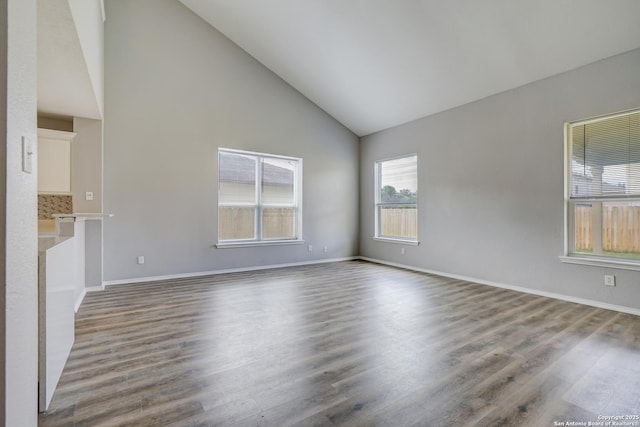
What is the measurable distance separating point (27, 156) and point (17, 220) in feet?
0.75

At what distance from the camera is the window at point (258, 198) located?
5.52 metres

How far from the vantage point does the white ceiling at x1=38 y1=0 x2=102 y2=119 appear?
2016mm

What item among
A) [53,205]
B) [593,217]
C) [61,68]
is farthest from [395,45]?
[53,205]

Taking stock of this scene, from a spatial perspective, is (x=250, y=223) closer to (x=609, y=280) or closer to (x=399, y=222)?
(x=399, y=222)

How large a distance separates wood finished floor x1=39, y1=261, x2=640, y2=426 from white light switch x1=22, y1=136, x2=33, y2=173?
1.36m

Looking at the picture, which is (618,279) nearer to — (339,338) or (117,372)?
(339,338)

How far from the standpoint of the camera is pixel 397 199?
20.6 feet

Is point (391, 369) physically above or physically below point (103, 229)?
below

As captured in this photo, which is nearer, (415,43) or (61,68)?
(61,68)

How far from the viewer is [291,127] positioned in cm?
614

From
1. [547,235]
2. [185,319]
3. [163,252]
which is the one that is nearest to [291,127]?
[163,252]

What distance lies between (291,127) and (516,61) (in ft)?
12.4

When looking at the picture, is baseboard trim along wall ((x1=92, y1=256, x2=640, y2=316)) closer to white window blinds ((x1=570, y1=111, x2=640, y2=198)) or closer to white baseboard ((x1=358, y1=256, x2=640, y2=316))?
white baseboard ((x1=358, y1=256, x2=640, y2=316))

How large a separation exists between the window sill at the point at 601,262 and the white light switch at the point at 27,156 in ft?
16.3
